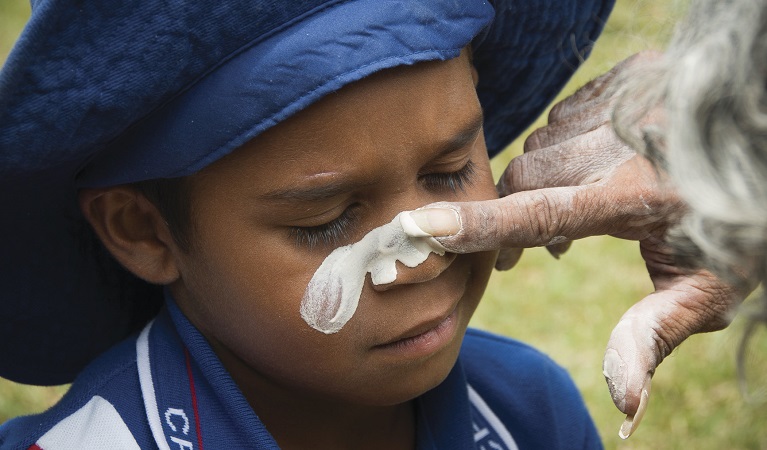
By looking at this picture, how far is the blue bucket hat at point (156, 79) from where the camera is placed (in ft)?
4.66

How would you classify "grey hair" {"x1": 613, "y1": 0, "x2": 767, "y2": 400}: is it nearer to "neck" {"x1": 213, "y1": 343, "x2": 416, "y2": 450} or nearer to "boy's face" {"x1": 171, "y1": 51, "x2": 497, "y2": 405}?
"boy's face" {"x1": 171, "y1": 51, "x2": 497, "y2": 405}

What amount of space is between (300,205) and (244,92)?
0.63 feet

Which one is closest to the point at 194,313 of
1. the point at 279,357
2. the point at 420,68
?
the point at 279,357

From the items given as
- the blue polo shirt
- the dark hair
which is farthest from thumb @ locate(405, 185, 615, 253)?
the blue polo shirt

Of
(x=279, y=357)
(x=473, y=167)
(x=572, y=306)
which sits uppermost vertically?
(x=473, y=167)

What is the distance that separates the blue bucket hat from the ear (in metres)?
0.05

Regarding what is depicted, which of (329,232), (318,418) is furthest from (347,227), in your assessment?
(318,418)

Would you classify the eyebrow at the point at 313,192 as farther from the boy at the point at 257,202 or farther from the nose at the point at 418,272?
the nose at the point at 418,272

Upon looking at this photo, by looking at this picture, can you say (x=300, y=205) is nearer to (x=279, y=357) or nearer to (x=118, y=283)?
(x=279, y=357)

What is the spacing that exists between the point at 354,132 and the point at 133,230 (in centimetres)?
48

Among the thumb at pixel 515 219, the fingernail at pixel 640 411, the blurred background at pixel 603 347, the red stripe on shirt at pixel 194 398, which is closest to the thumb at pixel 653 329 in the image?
the fingernail at pixel 640 411

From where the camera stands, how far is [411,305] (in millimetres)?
1650

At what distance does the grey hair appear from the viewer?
0.95 m

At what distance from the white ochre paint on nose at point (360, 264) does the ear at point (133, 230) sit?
12.1 inches
